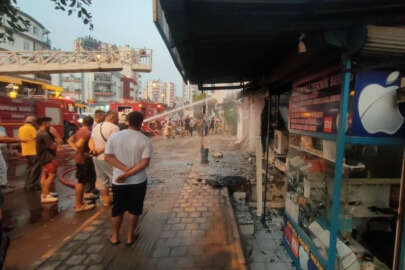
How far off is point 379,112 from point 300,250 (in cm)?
211

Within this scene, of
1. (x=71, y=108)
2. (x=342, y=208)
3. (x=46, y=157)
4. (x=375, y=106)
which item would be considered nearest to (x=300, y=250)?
(x=342, y=208)

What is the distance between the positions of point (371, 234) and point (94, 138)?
4.72 meters

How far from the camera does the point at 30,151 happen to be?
5566mm


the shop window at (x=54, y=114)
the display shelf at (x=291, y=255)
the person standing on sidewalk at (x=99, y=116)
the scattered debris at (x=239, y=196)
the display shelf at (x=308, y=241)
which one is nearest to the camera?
the display shelf at (x=308, y=241)

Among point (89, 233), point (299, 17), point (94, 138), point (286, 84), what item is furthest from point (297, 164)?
point (94, 138)

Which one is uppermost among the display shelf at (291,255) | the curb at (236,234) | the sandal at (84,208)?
the curb at (236,234)

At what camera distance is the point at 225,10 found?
6.12ft

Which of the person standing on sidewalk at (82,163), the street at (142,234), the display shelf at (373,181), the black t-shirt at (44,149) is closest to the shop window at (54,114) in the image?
the street at (142,234)

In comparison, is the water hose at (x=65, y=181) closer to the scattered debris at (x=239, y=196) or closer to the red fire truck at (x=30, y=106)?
the scattered debris at (x=239, y=196)

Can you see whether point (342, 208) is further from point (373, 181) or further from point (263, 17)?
point (263, 17)

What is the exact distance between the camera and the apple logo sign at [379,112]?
2.19 meters

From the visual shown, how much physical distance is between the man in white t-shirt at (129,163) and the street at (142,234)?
567 millimetres

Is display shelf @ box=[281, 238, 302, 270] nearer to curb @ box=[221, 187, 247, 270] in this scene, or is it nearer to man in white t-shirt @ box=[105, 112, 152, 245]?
curb @ box=[221, 187, 247, 270]

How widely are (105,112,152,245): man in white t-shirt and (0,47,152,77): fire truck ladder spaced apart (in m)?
14.7
